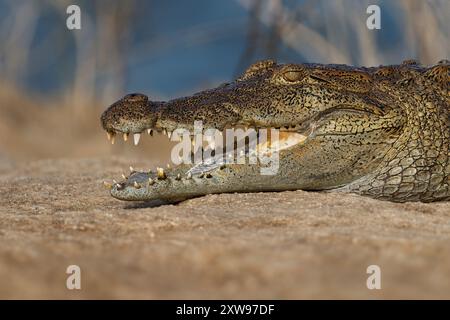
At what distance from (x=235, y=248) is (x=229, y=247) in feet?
0.12

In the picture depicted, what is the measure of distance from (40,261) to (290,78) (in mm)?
2589

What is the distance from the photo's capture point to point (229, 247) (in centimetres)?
330

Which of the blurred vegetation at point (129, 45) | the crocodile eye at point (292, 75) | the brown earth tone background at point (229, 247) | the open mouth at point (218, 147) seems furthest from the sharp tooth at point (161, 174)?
the blurred vegetation at point (129, 45)

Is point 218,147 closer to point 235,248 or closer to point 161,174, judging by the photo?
point 161,174

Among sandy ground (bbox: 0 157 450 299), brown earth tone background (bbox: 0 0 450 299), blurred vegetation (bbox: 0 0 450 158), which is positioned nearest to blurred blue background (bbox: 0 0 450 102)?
blurred vegetation (bbox: 0 0 450 158)

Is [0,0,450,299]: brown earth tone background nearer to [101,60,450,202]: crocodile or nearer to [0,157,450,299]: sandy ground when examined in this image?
[0,157,450,299]: sandy ground

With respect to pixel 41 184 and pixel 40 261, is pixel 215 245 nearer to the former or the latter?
pixel 40 261

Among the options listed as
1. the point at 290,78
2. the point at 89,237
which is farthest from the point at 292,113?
the point at 89,237

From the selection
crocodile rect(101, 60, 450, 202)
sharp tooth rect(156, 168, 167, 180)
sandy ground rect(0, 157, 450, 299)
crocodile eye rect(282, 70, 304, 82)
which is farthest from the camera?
crocodile eye rect(282, 70, 304, 82)

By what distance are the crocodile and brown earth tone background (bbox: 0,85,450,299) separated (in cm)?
16

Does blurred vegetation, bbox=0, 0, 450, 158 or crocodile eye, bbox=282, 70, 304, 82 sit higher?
blurred vegetation, bbox=0, 0, 450, 158

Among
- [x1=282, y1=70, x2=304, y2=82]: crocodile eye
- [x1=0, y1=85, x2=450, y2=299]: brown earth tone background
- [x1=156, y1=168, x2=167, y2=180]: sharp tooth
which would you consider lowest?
[x1=0, y1=85, x2=450, y2=299]: brown earth tone background

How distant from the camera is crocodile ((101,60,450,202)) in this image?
4.75 m
